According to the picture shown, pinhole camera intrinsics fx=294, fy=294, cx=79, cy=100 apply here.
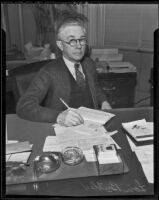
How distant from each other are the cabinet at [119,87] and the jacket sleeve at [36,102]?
0.20 m

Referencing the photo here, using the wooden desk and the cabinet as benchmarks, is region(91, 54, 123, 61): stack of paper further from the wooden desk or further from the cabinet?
the wooden desk

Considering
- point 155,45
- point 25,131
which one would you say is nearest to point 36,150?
point 25,131

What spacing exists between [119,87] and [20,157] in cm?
44

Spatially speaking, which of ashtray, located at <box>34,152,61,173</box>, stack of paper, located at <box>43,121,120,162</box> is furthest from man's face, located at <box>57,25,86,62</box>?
ashtray, located at <box>34,152,61,173</box>

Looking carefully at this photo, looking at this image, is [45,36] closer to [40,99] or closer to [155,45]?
[40,99]

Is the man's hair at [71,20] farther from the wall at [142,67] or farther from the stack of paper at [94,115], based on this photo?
the stack of paper at [94,115]

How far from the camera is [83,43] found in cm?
104

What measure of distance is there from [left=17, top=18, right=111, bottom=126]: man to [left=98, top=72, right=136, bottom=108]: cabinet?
0.09 ft

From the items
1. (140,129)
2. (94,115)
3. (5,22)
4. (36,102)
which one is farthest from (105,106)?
(5,22)

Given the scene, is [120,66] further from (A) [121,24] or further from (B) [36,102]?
(B) [36,102]

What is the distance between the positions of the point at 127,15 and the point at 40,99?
42cm

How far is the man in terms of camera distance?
1040 millimetres

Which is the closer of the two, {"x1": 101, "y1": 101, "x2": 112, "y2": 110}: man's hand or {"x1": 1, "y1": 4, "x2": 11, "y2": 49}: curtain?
{"x1": 1, "y1": 4, "x2": 11, "y2": 49}: curtain

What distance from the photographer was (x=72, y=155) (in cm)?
105
